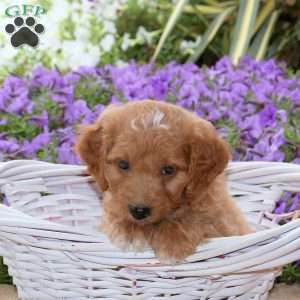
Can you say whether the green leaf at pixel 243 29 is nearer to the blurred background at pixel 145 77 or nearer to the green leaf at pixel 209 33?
the blurred background at pixel 145 77

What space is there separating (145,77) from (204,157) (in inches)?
97.8

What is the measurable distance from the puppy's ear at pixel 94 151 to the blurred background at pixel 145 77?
107cm

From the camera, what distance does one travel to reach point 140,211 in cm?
301

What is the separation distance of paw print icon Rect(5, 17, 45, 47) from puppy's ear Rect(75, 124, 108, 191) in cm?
221

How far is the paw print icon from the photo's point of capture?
536cm

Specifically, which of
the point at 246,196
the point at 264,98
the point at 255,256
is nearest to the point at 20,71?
the point at 264,98

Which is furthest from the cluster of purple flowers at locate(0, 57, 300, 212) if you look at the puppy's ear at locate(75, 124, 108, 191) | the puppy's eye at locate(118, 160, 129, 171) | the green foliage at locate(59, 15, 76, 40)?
the puppy's eye at locate(118, 160, 129, 171)

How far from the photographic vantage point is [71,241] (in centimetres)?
297

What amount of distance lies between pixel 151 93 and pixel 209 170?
6.35 feet

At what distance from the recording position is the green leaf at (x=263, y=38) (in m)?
7.23

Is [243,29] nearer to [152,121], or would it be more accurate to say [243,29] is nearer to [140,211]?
[152,121]

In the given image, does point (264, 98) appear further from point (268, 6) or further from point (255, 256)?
point (268, 6)

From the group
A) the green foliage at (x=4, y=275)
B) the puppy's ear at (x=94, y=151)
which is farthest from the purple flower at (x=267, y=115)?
the green foliage at (x=4, y=275)

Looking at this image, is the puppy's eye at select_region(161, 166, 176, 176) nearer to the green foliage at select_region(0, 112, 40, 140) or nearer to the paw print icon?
the green foliage at select_region(0, 112, 40, 140)
